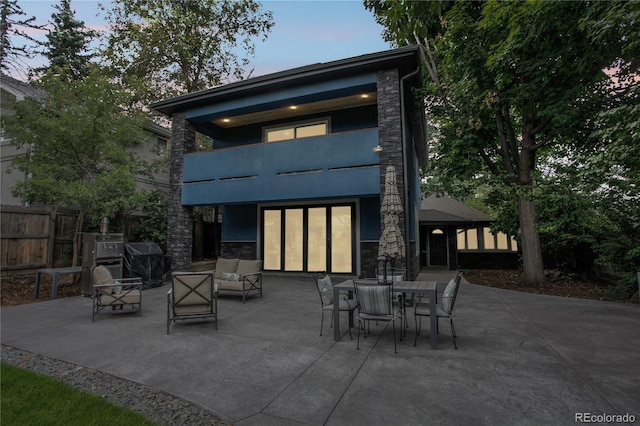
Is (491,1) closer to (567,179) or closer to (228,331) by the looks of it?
(567,179)

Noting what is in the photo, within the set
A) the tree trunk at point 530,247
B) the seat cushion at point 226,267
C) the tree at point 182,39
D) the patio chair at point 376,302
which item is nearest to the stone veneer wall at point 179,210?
the seat cushion at point 226,267

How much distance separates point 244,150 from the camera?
36.4ft

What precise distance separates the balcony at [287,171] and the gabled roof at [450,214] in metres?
8.03

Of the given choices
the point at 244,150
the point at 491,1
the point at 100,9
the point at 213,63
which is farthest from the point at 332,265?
the point at 100,9

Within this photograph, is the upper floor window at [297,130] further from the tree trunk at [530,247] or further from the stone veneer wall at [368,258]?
the tree trunk at [530,247]

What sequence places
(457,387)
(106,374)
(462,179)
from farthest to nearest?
(462,179), (106,374), (457,387)

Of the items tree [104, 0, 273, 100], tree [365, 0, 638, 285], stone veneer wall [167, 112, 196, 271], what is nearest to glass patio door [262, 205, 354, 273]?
stone veneer wall [167, 112, 196, 271]

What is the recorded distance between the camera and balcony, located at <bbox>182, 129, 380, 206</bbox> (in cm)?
950

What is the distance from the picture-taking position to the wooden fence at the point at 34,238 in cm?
896

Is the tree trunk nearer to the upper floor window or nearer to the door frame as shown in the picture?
the door frame

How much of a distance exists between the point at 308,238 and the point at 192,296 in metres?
6.75

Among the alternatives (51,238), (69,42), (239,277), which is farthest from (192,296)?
(69,42)

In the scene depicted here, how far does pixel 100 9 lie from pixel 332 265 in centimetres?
1887

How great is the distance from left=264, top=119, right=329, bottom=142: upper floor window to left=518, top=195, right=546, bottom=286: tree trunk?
7.32 m
